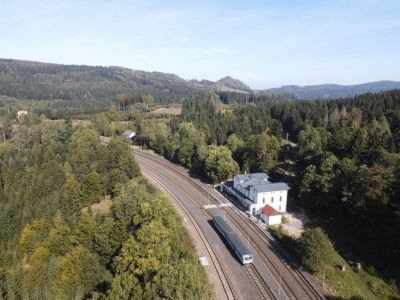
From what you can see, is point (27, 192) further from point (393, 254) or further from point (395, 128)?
point (395, 128)

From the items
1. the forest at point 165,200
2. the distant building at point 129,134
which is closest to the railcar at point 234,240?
the forest at point 165,200

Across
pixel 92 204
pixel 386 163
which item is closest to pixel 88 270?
pixel 92 204

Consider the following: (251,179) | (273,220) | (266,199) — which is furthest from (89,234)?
(251,179)

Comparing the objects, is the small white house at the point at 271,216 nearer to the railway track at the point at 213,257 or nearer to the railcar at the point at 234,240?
the railcar at the point at 234,240

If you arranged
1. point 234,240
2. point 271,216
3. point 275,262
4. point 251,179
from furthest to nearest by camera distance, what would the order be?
point 251,179 < point 271,216 < point 234,240 < point 275,262

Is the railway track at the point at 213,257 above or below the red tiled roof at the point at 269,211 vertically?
below

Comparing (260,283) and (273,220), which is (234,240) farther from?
(273,220)
